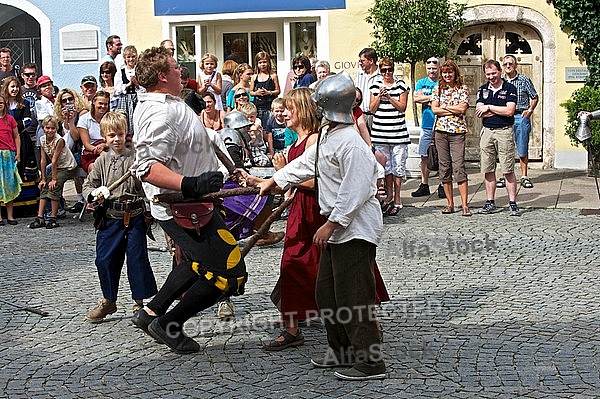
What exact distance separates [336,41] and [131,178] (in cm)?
942

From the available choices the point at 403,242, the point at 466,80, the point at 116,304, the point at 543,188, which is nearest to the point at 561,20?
the point at 466,80

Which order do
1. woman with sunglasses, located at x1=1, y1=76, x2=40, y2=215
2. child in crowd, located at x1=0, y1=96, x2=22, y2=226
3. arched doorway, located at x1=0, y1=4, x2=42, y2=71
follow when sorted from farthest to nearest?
arched doorway, located at x1=0, y1=4, x2=42, y2=71, woman with sunglasses, located at x1=1, y1=76, x2=40, y2=215, child in crowd, located at x1=0, y1=96, x2=22, y2=226

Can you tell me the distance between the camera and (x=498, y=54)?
16125 millimetres

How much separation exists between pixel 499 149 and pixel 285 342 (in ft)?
19.7

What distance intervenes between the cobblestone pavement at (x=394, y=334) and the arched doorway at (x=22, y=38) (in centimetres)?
824

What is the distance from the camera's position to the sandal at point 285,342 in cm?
658

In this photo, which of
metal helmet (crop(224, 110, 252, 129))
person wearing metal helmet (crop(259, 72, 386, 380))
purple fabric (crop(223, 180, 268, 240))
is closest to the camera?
person wearing metal helmet (crop(259, 72, 386, 380))

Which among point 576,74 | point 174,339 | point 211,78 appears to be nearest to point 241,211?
point 174,339

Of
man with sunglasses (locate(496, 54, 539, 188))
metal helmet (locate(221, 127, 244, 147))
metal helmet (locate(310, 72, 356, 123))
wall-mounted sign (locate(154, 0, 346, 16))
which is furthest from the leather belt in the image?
wall-mounted sign (locate(154, 0, 346, 16))

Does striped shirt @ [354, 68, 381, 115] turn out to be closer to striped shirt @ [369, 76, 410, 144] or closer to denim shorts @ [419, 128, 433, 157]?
striped shirt @ [369, 76, 410, 144]

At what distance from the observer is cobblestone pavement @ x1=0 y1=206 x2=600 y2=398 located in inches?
231

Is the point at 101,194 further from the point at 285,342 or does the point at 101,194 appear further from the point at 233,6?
the point at 233,6

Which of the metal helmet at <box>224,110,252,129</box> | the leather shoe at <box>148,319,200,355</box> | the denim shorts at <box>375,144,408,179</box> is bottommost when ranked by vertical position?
the leather shoe at <box>148,319,200,355</box>

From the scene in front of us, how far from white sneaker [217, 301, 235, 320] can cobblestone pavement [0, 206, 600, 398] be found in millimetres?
109
